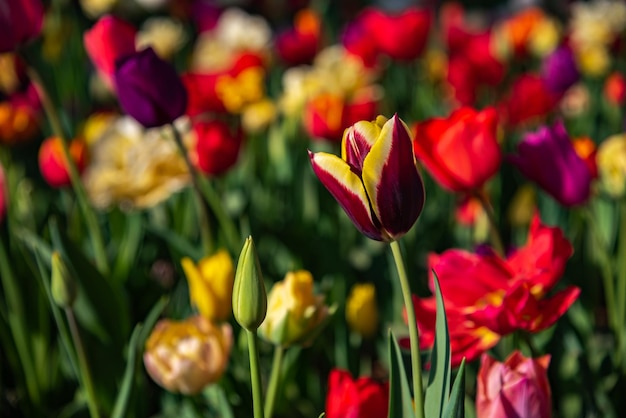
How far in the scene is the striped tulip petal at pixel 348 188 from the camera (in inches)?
23.5

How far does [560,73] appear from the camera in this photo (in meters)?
1.70

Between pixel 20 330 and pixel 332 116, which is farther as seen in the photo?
pixel 332 116

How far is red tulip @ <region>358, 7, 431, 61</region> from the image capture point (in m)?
1.98

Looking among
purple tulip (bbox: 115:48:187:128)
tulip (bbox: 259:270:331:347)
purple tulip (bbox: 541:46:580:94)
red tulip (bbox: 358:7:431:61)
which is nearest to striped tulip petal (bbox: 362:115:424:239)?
tulip (bbox: 259:270:331:347)

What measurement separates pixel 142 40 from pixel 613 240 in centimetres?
161

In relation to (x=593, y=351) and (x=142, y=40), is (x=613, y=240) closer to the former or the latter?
(x=593, y=351)

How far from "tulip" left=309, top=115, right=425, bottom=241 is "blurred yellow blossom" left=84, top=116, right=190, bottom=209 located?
2.64 feet

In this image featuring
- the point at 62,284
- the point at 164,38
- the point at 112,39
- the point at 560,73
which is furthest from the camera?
the point at 164,38

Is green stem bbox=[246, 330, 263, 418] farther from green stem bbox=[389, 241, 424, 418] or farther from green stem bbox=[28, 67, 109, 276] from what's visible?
green stem bbox=[28, 67, 109, 276]

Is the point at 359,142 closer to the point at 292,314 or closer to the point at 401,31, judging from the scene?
the point at 292,314

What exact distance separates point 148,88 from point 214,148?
0.40 metres

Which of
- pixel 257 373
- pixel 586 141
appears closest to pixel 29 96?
pixel 586 141

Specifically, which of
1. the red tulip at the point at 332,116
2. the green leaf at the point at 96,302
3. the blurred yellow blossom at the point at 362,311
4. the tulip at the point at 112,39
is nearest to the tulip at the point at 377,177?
the blurred yellow blossom at the point at 362,311

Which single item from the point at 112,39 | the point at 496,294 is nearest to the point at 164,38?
the point at 112,39
